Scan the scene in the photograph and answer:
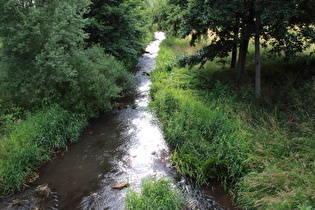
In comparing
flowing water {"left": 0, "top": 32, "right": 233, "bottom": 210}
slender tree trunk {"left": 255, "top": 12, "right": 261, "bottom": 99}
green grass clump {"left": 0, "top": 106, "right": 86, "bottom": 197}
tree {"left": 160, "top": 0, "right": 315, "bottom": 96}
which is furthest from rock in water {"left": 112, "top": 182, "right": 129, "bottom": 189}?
slender tree trunk {"left": 255, "top": 12, "right": 261, "bottom": 99}

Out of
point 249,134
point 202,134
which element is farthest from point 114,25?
point 249,134

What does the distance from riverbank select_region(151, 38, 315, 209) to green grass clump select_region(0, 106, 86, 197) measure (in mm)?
3911

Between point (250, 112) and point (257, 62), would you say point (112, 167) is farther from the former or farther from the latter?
point (257, 62)

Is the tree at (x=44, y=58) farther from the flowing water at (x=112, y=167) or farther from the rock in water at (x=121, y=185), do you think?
the rock in water at (x=121, y=185)

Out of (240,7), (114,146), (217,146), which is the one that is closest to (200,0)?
(240,7)

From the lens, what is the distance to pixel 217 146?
20.5 feet

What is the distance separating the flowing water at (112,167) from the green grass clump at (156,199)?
1.21 ft

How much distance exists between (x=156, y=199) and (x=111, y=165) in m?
2.41

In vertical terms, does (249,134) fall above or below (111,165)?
above

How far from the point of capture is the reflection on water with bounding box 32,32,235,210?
5.30 metres

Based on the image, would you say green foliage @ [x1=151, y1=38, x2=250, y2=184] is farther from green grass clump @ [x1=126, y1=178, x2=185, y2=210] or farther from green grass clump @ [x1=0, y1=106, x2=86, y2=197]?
green grass clump @ [x1=0, y1=106, x2=86, y2=197]

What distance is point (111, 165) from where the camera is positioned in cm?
663

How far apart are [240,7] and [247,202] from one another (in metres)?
6.48

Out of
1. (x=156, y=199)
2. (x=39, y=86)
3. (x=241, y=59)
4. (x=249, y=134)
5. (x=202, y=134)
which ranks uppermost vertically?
(x=241, y=59)
